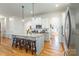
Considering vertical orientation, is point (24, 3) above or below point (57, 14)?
above

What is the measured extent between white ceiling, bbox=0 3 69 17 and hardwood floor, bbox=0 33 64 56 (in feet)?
1.42

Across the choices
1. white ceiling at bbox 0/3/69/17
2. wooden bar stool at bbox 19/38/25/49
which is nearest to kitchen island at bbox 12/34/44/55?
wooden bar stool at bbox 19/38/25/49

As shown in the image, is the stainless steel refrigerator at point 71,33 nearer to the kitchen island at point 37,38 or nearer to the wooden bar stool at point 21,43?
the kitchen island at point 37,38

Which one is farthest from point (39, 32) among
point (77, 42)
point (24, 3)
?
point (77, 42)

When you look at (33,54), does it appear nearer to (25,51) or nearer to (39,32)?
(25,51)

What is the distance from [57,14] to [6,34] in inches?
33.5

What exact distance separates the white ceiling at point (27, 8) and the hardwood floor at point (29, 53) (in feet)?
1.42

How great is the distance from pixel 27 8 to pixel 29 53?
2.31ft

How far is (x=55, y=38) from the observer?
5.61ft

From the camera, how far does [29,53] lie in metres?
1.71

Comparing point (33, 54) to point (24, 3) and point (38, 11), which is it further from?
point (24, 3)

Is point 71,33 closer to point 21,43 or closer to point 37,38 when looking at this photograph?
point 37,38

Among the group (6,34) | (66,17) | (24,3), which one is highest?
(24,3)

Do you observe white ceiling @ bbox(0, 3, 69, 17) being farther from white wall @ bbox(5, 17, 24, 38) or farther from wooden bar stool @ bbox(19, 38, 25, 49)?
wooden bar stool @ bbox(19, 38, 25, 49)
